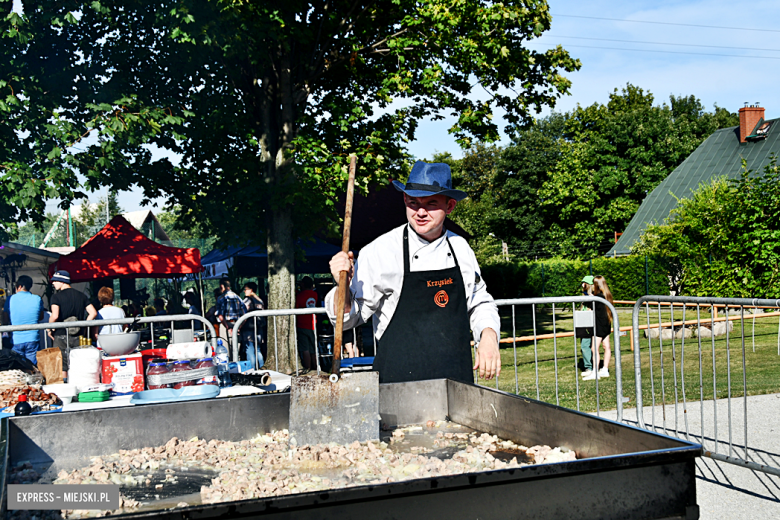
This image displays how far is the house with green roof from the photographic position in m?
34.0

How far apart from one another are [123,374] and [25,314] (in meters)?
5.74

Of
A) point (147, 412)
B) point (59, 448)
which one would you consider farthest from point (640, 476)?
point (59, 448)

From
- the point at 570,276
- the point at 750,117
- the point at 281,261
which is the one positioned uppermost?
the point at 750,117

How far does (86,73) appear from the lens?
1004 cm

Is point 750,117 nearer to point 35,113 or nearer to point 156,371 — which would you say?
point 35,113

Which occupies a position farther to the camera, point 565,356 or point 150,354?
point 565,356

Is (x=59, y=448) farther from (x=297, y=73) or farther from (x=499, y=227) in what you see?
(x=499, y=227)

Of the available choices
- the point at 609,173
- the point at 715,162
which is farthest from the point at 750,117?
the point at 609,173

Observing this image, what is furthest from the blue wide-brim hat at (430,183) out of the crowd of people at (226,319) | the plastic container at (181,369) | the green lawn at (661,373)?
the crowd of people at (226,319)

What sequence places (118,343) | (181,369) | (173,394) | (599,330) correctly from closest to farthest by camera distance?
(173,394) < (181,369) < (118,343) < (599,330)

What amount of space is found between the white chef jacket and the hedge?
24.6 meters

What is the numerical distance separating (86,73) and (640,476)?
10.6 meters

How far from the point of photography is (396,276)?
3.25 meters

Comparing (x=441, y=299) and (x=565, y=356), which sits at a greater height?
(x=441, y=299)
